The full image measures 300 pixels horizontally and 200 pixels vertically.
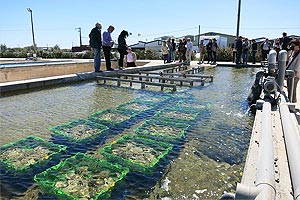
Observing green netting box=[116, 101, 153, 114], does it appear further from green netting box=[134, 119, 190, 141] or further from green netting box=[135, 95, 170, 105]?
green netting box=[134, 119, 190, 141]

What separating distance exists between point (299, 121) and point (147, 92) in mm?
4073

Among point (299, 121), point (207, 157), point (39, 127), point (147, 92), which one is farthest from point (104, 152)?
point (147, 92)

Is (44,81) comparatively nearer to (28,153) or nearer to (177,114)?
(177,114)

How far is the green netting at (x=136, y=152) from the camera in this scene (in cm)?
302

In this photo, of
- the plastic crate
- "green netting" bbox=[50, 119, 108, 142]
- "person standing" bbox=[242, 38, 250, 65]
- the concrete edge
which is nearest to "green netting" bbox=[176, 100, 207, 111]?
the plastic crate

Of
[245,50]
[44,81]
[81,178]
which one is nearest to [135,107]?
[81,178]

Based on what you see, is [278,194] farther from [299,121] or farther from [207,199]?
[299,121]

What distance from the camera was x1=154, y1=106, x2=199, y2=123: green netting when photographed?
4.80 m

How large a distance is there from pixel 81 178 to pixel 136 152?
0.84 metres

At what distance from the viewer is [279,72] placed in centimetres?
572

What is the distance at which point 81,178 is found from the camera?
2.72 meters

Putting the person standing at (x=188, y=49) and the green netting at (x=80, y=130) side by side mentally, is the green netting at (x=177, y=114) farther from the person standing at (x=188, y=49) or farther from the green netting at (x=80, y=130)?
the person standing at (x=188, y=49)

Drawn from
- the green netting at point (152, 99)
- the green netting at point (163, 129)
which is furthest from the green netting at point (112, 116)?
the green netting at point (152, 99)

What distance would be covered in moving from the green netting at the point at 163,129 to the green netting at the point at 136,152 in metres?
0.28
